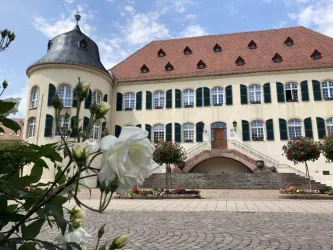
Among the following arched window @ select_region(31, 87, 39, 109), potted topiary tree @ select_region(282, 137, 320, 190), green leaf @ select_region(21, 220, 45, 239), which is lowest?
green leaf @ select_region(21, 220, 45, 239)

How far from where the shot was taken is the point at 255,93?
81.2 ft

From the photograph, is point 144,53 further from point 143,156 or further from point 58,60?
point 143,156

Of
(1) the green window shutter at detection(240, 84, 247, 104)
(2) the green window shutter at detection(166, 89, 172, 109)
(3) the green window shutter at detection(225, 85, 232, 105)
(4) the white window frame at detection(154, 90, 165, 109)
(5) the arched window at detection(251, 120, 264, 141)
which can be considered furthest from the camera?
(4) the white window frame at detection(154, 90, 165, 109)

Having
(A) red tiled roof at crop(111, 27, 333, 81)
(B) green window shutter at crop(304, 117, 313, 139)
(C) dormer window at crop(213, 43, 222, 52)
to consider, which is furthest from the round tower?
(B) green window shutter at crop(304, 117, 313, 139)

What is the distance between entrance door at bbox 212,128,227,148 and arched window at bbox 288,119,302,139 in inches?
204

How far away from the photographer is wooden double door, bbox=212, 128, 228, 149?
2423cm

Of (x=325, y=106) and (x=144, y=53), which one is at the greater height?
(x=144, y=53)

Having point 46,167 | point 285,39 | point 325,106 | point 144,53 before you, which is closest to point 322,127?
point 325,106

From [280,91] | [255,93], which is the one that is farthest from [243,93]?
[280,91]

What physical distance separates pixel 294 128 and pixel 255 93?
420 cm

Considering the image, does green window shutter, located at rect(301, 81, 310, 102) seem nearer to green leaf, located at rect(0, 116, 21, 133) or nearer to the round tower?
the round tower

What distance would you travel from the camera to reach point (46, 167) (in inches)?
47.9

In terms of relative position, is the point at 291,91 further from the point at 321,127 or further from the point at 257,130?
the point at 257,130

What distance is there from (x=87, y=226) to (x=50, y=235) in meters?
1.40
